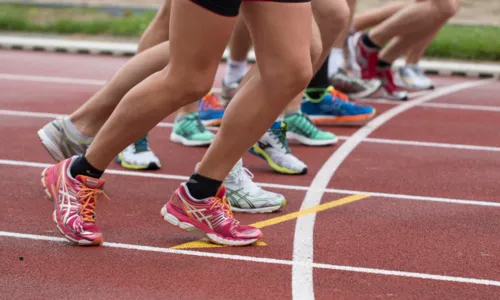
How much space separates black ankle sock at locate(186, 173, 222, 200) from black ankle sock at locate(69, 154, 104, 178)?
1.21 ft

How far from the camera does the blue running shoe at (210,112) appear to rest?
285 inches

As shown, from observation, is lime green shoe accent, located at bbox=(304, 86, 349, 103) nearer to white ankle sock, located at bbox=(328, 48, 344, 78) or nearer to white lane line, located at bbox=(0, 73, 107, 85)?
white ankle sock, located at bbox=(328, 48, 344, 78)

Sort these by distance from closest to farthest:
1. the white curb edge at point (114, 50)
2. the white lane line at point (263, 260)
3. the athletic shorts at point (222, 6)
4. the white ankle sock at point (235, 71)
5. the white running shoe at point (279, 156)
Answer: the athletic shorts at point (222, 6)
the white lane line at point (263, 260)
the white running shoe at point (279, 156)
the white ankle sock at point (235, 71)
the white curb edge at point (114, 50)

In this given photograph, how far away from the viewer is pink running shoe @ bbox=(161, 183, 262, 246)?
416 centimetres

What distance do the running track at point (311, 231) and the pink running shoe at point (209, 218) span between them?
5cm

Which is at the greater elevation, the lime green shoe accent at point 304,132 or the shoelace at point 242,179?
the shoelace at point 242,179

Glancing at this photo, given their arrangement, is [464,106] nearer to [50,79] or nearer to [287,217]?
[50,79]

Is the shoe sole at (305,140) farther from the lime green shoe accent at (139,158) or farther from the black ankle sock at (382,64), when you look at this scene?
the black ankle sock at (382,64)

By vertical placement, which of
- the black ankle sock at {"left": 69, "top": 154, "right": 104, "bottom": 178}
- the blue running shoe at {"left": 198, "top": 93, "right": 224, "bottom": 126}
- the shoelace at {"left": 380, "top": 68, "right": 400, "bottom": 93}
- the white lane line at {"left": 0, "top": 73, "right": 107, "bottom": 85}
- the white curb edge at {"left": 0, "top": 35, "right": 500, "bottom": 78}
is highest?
the black ankle sock at {"left": 69, "top": 154, "right": 104, "bottom": 178}

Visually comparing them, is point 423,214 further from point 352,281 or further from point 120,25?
point 120,25

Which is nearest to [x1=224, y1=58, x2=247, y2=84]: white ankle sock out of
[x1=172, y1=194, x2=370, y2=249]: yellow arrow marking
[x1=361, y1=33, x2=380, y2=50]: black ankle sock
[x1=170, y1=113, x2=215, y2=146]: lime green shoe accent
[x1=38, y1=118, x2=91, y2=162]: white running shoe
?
[x1=170, y1=113, x2=215, y2=146]: lime green shoe accent

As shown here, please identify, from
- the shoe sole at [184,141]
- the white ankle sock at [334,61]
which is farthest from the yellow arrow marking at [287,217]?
the white ankle sock at [334,61]

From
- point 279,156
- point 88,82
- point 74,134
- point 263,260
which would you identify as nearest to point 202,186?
point 263,260

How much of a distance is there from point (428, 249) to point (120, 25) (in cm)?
1114
